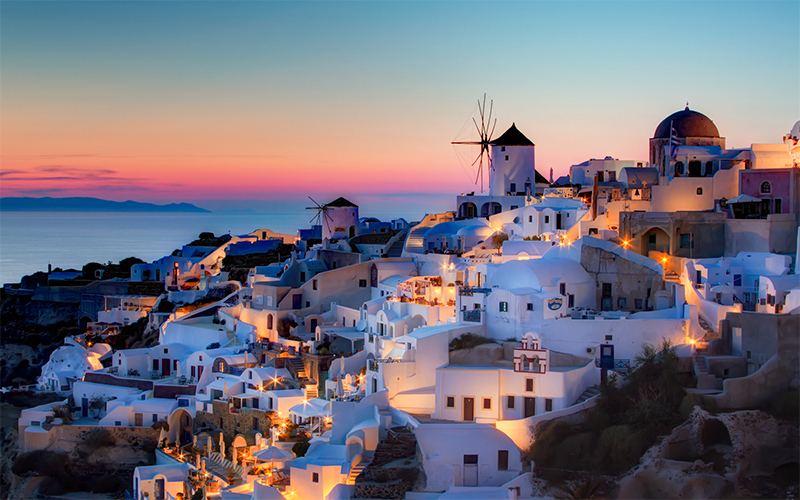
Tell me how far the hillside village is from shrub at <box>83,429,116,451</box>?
74 mm

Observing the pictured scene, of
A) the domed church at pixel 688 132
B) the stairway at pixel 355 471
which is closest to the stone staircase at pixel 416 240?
the domed church at pixel 688 132

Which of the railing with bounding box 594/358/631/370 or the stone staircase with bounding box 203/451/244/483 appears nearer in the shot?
the railing with bounding box 594/358/631/370

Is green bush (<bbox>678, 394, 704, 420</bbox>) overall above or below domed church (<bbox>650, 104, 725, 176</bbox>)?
below

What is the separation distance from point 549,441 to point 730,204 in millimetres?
11902

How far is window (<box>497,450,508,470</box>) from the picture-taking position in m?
19.7

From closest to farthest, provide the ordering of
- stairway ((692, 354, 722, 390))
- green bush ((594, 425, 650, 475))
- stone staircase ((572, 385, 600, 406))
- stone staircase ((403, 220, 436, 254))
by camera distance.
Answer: green bush ((594, 425, 650, 475)), stairway ((692, 354, 722, 390)), stone staircase ((572, 385, 600, 406)), stone staircase ((403, 220, 436, 254))

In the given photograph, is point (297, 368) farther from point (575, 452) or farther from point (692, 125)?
point (692, 125)

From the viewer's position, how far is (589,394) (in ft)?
67.5

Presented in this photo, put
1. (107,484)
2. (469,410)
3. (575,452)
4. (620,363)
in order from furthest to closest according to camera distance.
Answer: (107,484) → (620,363) → (469,410) → (575,452)

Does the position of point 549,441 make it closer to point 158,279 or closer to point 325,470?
point 325,470

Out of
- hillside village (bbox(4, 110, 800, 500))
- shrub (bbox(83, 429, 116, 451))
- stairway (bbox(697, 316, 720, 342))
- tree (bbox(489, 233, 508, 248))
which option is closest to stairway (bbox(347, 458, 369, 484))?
hillside village (bbox(4, 110, 800, 500))

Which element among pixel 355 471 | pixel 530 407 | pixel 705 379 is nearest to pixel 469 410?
pixel 530 407

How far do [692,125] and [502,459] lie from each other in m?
19.5

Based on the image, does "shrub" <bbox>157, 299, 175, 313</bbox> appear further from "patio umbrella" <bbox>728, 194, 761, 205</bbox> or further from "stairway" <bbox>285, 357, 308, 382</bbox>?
"patio umbrella" <bbox>728, 194, 761, 205</bbox>
